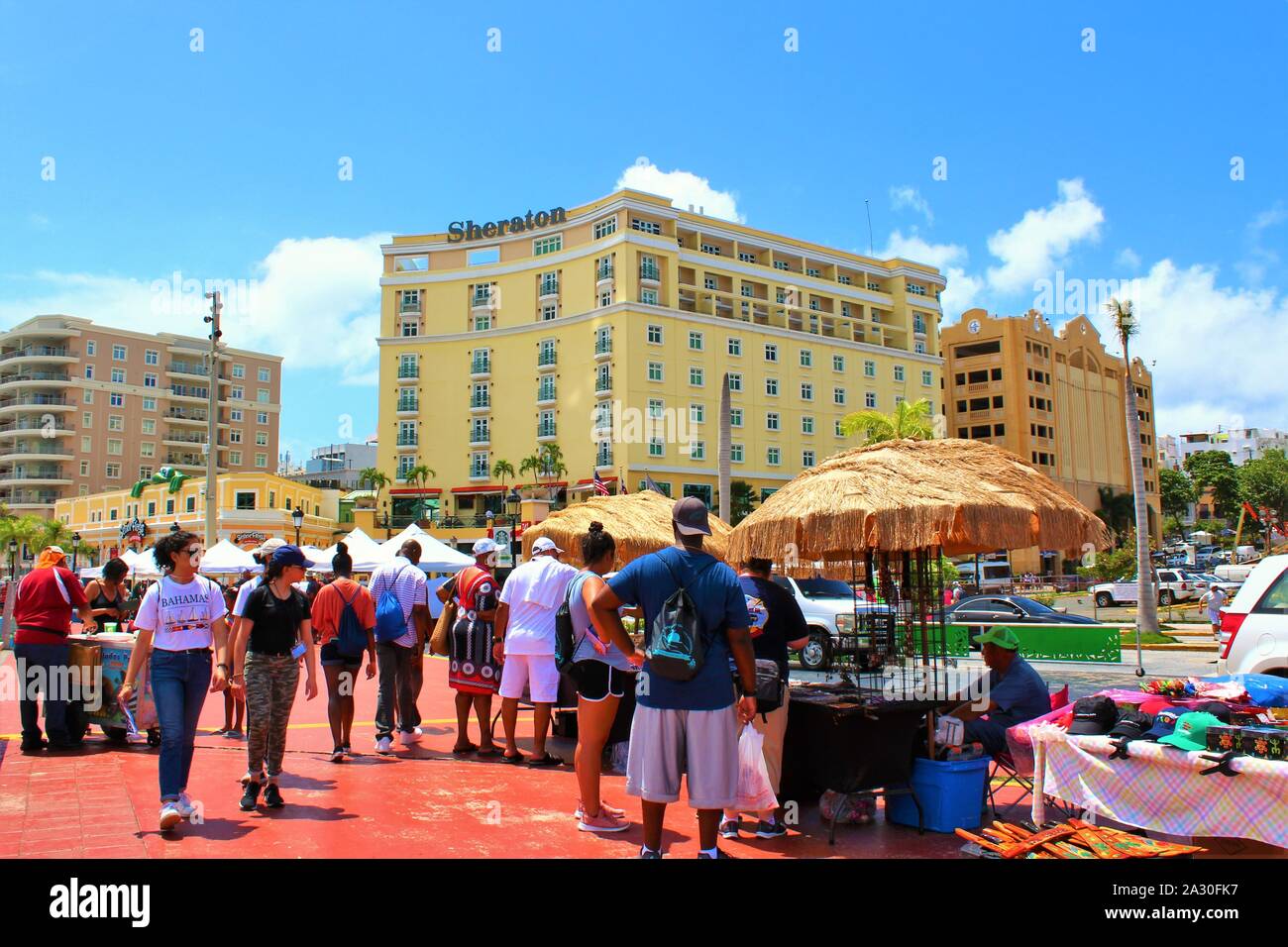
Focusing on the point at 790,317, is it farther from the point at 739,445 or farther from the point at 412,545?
the point at 412,545

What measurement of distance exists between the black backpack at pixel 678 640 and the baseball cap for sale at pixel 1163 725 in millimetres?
2458

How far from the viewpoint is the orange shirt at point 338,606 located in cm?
760

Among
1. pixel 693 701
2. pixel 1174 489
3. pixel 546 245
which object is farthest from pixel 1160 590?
pixel 1174 489

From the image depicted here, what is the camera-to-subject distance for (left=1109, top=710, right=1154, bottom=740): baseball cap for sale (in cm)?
474

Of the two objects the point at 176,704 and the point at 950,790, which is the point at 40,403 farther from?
the point at 950,790

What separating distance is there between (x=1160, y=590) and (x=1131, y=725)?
3764cm

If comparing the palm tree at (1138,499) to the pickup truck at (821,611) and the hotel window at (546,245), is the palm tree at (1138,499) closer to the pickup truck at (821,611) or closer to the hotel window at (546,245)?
the pickup truck at (821,611)

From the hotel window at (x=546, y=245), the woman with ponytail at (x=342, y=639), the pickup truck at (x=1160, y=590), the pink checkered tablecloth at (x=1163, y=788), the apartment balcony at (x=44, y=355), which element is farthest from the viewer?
the apartment balcony at (x=44, y=355)

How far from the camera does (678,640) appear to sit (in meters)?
4.31

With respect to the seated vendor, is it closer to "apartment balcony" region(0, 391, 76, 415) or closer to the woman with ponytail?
the woman with ponytail

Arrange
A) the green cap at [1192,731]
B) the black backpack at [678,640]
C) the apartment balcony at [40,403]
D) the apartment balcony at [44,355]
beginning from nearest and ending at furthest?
1. the black backpack at [678,640]
2. the green cap at [1192,731]
3. the apartment balcony at [40,403]
4. the apartment balcony at [44,355]

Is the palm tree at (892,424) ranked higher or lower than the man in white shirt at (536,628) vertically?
higher

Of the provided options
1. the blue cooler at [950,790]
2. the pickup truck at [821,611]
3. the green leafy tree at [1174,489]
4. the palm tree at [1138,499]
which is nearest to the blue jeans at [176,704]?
the blue cooler at [950,790]
